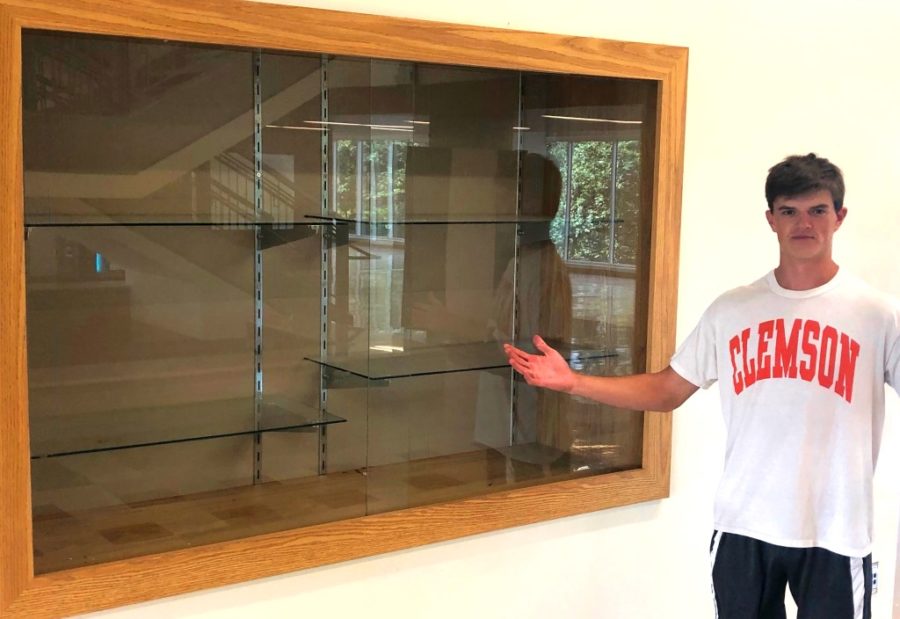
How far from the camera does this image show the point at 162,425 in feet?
7.58

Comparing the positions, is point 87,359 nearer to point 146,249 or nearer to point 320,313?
point 146,249

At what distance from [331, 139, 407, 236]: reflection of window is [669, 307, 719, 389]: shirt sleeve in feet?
2.63

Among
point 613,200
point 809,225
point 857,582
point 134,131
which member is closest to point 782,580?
point 857,582

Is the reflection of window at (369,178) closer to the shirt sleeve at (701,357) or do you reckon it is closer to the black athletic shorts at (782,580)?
the shirt sleeve at (701,357)

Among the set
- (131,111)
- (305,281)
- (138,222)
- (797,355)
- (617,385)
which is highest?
(131,111)

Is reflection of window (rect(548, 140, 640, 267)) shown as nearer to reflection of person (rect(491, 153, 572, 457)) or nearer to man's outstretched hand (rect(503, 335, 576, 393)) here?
reflection of person (rect(491, 153, 572, 457))

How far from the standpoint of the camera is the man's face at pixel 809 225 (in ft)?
6.81

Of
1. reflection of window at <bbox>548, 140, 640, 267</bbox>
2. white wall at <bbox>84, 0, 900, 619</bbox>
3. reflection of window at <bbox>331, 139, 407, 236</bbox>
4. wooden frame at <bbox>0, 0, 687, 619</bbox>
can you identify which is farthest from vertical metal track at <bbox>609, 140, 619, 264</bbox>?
reflection of window at <bbox>331, 139, 407, 236</bbox>

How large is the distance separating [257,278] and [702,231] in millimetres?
1278

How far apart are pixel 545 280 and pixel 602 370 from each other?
12.1 inches

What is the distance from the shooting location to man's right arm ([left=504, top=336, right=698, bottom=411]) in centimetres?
232

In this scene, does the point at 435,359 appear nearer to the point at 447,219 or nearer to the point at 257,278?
the point at 447,219

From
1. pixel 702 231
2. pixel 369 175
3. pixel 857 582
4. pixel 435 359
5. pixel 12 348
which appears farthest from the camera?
pixel 702 231

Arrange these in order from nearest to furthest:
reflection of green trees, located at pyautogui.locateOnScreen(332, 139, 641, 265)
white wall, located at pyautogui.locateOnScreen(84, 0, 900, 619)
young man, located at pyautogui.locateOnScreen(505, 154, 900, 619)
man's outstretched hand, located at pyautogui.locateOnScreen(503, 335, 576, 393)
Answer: young man, located at pyautogui.locateOnScreen(505, 154, 900, 619) → man's outstretched hand, located at pyautogui.locateOnScreen(503, 335, 576, 393) → white wall, located at pyautogui.locateOnScreen(84, 0, 900, 619) → reflection of green trees, located at pyautogui.locateOnScreen(332, 139, 641, 265)
